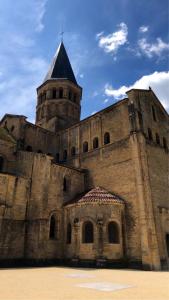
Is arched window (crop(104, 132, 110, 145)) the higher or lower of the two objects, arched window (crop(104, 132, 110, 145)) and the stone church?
the higher

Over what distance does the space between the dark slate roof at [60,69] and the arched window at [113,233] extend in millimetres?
26233

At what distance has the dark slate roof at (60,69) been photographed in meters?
39.3

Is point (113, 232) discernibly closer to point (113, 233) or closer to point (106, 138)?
point (113, 233)

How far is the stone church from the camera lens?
772 inches

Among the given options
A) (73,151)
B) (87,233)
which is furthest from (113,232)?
(73,151)

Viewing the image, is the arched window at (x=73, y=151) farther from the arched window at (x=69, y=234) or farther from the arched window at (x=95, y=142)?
the arched window at (x=69, y=234)

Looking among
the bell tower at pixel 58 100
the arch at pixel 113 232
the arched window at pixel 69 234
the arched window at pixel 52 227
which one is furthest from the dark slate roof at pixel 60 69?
the arch at pixel 113 232

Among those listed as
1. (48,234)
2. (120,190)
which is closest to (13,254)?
(48,234)

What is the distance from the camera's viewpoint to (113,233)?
2069 centimetres

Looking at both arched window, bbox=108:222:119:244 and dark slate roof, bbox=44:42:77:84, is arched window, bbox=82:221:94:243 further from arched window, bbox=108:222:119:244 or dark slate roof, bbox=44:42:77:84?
dark slate roof, bbox=44:42:77:84

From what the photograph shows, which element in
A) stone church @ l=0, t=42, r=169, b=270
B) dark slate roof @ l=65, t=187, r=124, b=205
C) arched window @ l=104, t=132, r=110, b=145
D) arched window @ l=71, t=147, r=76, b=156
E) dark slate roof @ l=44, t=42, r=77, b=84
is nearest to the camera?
stone church @ l=0, t=42, r=169, b=270

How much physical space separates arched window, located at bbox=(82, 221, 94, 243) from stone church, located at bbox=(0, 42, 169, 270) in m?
0.08

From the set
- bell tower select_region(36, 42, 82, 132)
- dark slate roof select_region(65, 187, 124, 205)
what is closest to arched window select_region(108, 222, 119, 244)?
dark slate roof select_region(65, 187, 124, 205)

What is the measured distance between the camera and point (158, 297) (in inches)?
292
